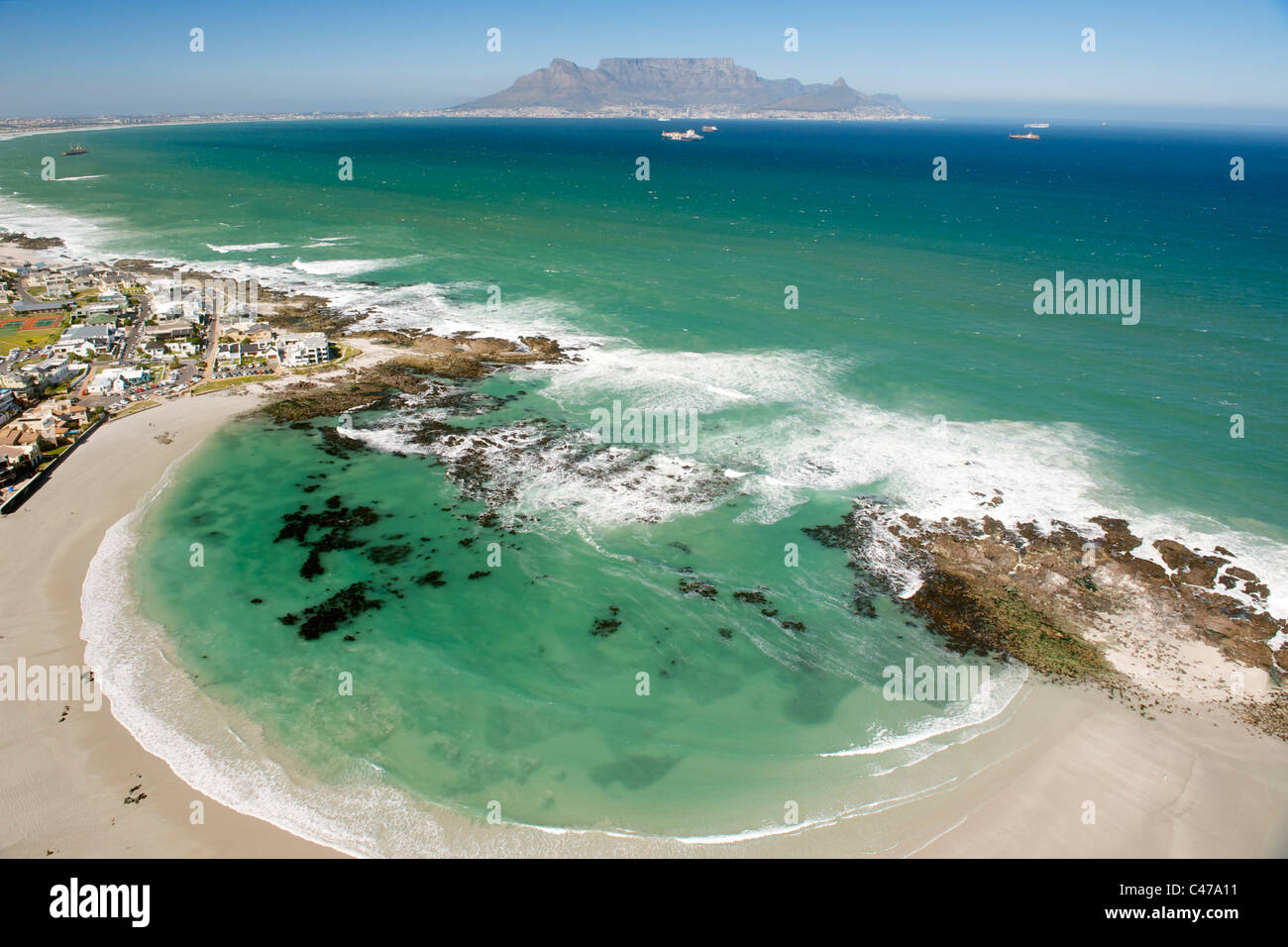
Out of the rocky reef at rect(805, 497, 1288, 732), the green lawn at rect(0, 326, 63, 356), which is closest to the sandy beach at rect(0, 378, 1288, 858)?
the rocky reef at rect(805, 497, 1288, 732)

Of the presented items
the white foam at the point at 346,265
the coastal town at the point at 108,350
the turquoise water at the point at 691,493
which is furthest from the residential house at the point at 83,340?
the white foam at the point at 346,265

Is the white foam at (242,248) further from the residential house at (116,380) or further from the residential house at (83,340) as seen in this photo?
the residential house at (116,380)

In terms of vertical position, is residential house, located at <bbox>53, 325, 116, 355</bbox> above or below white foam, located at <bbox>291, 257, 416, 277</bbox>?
below

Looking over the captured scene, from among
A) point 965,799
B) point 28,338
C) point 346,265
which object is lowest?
point 965,799

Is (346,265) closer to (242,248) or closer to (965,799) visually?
(242,248)

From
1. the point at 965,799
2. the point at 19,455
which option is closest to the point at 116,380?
the point at 19,455

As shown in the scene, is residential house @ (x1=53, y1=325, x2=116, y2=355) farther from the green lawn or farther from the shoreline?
the shoreline
